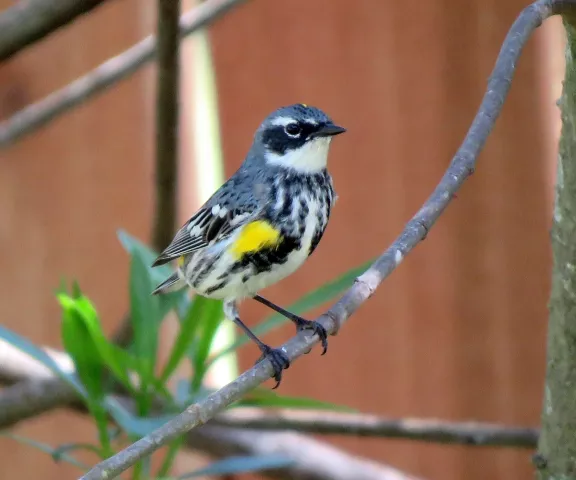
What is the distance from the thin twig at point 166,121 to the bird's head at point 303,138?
20cm

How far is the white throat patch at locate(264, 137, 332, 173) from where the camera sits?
45.8 inches

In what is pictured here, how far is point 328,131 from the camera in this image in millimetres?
1143

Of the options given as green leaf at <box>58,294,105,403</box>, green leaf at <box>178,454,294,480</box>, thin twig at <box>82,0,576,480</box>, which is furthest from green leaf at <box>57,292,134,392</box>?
thin twig at <box>82,0,576,480</box>

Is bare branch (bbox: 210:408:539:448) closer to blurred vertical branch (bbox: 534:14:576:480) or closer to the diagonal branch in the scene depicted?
the diagonal branch

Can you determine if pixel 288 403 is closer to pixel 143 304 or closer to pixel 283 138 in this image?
pixel 143 304

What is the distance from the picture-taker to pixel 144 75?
6.06ft

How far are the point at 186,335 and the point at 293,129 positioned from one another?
0.39 metres

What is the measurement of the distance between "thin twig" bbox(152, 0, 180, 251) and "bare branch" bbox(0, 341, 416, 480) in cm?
34

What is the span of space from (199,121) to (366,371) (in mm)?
696

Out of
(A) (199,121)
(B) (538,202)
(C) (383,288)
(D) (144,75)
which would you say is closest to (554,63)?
(B) (538,202)

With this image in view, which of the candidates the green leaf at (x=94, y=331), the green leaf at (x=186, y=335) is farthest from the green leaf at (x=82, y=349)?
the green leaf at (x=186, y=335)

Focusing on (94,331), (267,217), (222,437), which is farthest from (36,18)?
(222,437)

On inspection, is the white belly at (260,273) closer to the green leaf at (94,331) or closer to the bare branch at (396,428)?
the green leaf at (94,331)

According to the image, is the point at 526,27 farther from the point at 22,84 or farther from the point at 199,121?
the point at 22,84
